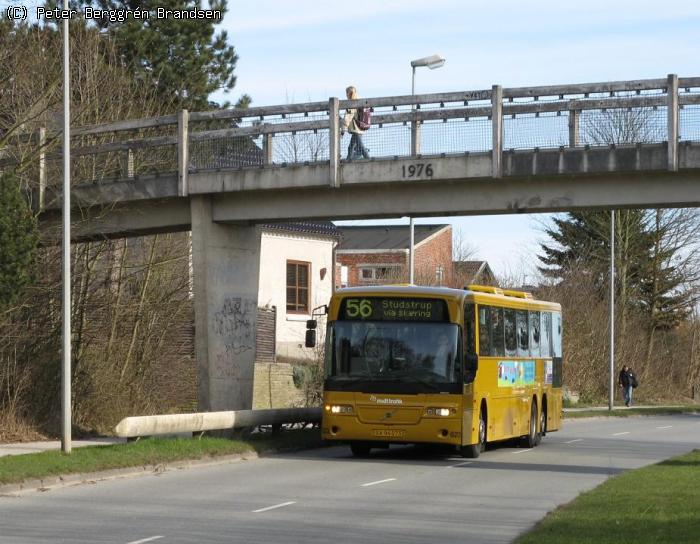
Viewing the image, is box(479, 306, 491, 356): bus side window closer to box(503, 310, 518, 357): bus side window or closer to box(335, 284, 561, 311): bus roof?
box(335, 284, 561, 311): bus roof

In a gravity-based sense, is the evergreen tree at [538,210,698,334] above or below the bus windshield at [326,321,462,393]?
above

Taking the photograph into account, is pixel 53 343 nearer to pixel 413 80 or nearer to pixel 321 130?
pixel 321 130

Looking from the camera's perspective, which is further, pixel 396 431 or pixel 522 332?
pixel 522 332

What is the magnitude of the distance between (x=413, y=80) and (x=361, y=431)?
13681 mm

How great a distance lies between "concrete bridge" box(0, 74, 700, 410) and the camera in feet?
82.9

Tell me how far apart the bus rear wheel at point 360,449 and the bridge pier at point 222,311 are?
11.7 ft

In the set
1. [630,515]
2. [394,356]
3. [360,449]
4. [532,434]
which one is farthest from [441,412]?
[630,515]

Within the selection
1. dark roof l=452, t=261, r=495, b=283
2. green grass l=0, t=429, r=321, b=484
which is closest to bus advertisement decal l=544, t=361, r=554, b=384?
green grass l=0, t=429, r=321, b=484

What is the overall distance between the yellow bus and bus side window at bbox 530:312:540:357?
383 centimetres

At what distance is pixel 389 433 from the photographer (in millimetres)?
24891

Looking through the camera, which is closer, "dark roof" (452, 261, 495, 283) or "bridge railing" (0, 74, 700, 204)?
"bridge railing" (0, 74, 700, 204)

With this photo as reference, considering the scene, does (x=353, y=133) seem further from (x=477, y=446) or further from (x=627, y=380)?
(x=627, y=380)

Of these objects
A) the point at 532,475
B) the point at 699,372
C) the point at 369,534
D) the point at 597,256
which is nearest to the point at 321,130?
the point at 532,475

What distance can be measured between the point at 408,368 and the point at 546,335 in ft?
26.4
